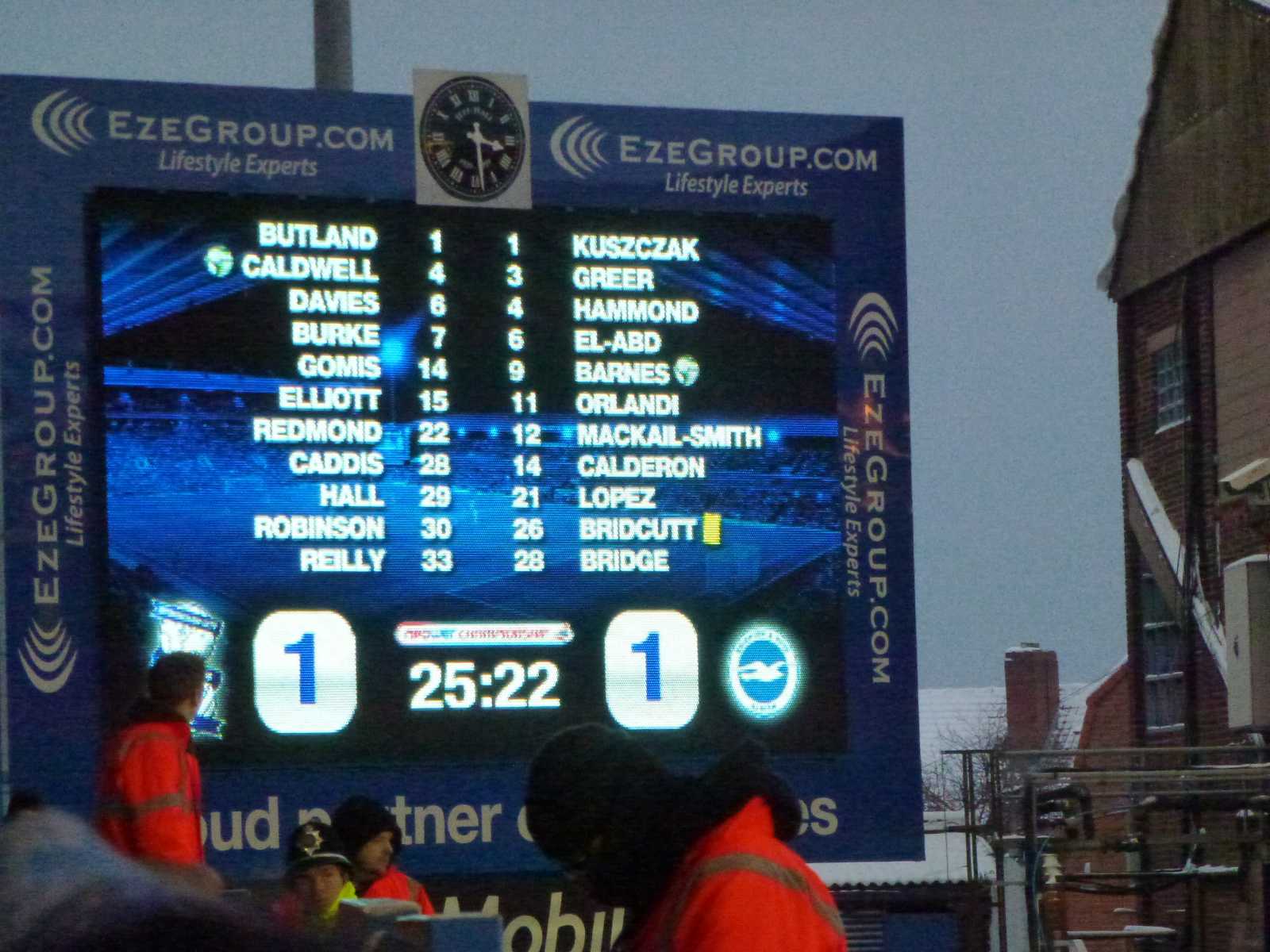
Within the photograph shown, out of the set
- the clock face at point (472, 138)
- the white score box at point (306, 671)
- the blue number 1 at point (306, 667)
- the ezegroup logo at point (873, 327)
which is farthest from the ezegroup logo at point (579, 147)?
the blue number 1 at point (306, 667)

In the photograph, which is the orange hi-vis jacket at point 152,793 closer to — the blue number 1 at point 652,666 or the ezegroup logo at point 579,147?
the blue number 1 at point 652,666

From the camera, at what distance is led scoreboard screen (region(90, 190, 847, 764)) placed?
311 inches

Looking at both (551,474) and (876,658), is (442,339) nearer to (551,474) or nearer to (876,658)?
(551,474)

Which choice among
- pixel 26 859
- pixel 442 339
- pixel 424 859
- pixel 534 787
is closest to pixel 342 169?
pixel 442 339

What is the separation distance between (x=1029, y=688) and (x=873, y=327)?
3582 centimetres

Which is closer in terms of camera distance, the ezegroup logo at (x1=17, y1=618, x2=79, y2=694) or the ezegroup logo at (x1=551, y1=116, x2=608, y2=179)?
the ezegroup logo at (x1=17, y1=618, x2=79, y2=694)

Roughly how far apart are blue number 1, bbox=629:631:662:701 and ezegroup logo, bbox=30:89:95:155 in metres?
2.94

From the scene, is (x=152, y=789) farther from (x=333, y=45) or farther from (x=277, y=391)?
(x=333, y=45)

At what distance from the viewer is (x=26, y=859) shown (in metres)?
1.14

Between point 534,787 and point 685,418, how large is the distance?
17.3ft

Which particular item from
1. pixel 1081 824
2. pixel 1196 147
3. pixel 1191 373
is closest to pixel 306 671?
pixel 1081 824

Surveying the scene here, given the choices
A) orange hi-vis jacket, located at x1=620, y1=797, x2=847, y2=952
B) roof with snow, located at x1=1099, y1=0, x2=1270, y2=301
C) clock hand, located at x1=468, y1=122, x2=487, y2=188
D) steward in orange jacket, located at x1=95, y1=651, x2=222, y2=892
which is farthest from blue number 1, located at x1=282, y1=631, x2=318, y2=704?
roof with snow, located at x1=1099, y1=0, x2=1270, y2=301

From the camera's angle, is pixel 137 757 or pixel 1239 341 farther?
pixel 1239 341

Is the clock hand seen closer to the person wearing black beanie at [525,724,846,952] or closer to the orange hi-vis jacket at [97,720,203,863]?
the orange hi-vis jacket at [97,720,203,863]
